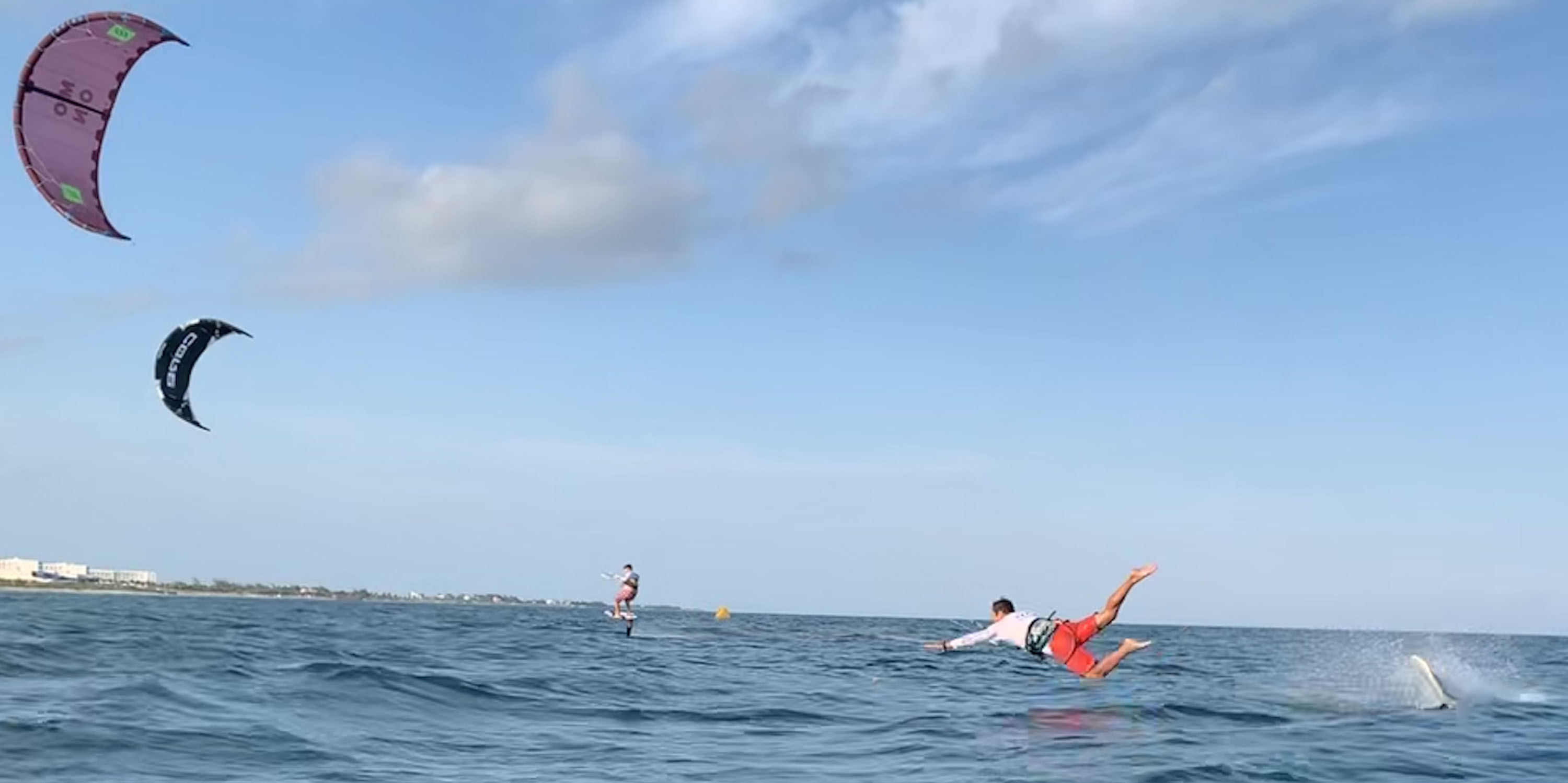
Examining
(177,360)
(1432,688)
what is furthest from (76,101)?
(1432,688)

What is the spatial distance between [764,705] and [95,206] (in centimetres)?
1265

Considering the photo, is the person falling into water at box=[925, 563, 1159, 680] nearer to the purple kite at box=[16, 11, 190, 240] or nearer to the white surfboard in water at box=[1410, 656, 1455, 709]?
the white surfboard in water at box=[1410, 656, 1455, 709]

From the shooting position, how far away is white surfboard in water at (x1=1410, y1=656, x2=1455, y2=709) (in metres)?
22.3

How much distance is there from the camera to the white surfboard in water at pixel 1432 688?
2229 cm

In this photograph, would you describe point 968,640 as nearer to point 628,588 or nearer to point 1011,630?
point 1011,630

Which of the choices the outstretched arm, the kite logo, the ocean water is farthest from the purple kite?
the outstretched arm

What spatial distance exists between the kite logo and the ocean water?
206 inches

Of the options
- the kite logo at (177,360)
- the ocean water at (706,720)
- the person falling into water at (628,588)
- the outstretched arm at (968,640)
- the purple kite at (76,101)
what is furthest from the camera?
the person falling into water at (628,588)

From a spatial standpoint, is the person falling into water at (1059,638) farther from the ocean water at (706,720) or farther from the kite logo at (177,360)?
the kite logo at (177,360)

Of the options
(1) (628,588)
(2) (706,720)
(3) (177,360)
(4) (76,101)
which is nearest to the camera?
(4) (76,101)

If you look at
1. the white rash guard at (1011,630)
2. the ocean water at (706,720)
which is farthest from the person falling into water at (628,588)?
the white rash guard at (1011,630)

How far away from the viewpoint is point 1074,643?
20.0 metres

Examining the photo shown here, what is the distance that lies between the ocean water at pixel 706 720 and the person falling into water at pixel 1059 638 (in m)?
0.92

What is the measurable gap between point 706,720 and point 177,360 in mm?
12192
